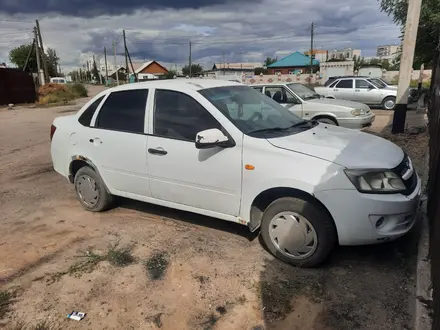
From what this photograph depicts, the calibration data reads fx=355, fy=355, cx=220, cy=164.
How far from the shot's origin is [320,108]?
30.2ft

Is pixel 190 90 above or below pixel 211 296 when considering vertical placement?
above

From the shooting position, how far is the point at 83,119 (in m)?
4.75

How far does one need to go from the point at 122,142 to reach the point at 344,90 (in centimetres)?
1548

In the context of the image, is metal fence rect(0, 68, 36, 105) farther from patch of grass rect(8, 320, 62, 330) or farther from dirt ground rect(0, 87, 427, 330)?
patch of grass rect(8, 320, 62, 330)

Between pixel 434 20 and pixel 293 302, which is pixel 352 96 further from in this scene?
pixel 293 302

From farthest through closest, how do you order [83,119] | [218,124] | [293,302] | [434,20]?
[434,20]
[83,119]
[218,124]
[293,302]

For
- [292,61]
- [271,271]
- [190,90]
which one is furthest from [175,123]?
[292,61]

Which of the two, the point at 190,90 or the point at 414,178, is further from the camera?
the point at 190,90

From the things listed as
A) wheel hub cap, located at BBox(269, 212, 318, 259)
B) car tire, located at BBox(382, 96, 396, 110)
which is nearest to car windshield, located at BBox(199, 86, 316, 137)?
wheel hub cap, located at BBox(269, 212, 318, 259)

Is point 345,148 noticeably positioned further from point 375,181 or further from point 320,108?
point 320,108

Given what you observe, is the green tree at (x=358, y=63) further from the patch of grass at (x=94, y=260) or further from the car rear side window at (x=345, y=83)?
the patch of grass at (x=94, y=260)

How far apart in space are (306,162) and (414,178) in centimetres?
122

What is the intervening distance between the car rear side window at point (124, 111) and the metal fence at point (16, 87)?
86.5 feet

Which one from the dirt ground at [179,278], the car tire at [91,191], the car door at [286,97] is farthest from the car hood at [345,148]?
the car door at [286,97]
